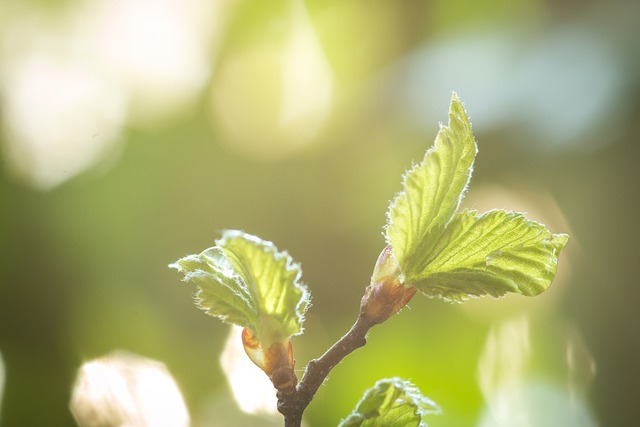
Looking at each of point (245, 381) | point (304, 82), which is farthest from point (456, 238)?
point (304, 82)

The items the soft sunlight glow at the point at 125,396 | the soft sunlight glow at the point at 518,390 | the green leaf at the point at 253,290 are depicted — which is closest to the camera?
the green leaf at the point at 253,290

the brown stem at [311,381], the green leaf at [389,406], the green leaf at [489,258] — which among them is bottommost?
the green leaf at [389,406]

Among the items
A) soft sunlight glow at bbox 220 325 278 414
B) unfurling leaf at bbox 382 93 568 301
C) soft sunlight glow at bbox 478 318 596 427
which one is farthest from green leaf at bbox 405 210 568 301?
soft sunlight glow at bbox 478 318 596 427

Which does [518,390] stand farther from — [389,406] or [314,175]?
[389,406]

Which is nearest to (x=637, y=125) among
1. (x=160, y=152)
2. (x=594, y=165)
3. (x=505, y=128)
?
(x=594, y=165)

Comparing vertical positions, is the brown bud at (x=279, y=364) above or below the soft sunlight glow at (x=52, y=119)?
below

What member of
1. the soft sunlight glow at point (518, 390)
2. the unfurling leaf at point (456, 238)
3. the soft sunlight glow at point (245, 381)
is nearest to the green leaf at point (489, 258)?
the unfurling leaf at point (456, 238)

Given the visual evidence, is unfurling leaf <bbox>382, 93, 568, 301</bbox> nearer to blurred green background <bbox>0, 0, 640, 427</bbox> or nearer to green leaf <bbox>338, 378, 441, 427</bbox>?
green leaf <bbox>338, 378, 441, 427</bbox>

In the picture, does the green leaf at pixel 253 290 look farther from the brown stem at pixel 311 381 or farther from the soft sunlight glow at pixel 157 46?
the soft sunlight glow at pixel 157 46
